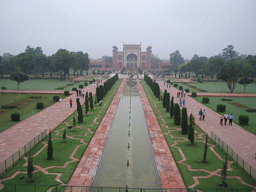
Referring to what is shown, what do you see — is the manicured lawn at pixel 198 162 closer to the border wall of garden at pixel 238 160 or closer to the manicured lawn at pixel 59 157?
the border wall of garden at pixel 238 160

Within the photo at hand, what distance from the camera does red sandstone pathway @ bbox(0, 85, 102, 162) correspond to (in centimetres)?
968

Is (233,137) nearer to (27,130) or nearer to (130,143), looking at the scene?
(130,143)

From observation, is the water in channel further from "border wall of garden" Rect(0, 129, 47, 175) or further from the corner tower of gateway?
the corner tower of gateway

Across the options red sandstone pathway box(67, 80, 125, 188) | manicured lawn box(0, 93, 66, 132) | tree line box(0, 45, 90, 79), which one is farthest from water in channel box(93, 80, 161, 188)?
tree line box(0, 45, 90, 79)

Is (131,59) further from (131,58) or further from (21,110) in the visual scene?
(21,110)

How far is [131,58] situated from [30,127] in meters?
82.0

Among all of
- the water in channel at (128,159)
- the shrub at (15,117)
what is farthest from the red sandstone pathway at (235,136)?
the shrub at (15,117)

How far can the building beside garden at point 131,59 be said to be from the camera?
8944 centimetres

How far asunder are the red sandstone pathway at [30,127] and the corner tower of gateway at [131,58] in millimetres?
72742

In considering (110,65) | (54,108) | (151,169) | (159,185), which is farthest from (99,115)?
(110,65)

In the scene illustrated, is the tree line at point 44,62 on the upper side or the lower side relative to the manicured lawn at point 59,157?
upper

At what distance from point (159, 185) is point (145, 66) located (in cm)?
8508

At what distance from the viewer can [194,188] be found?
6703 millimetres

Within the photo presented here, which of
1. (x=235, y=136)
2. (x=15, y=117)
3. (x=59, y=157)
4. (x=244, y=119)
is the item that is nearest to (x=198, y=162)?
(x=235, y=136)
